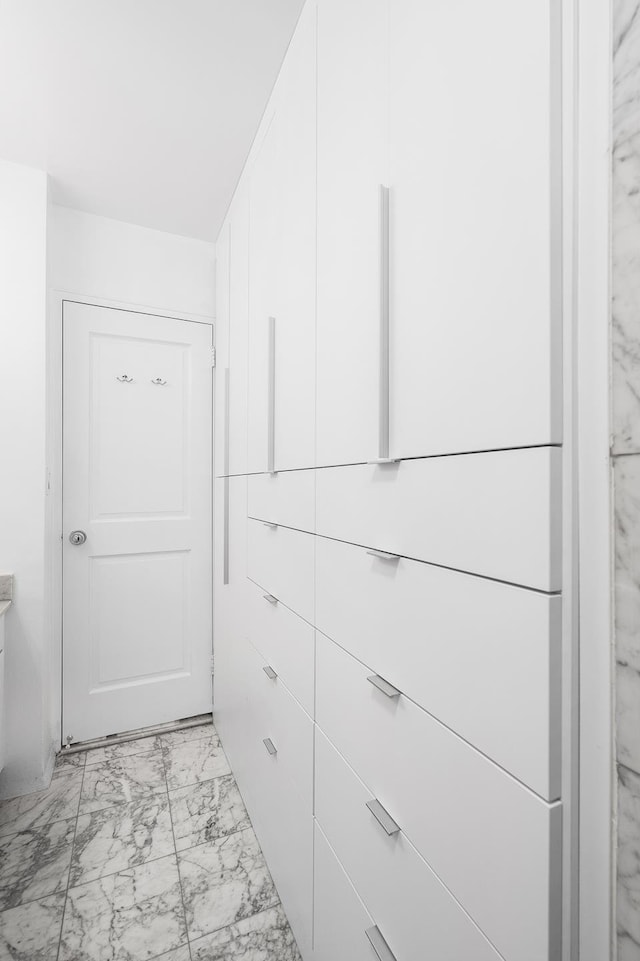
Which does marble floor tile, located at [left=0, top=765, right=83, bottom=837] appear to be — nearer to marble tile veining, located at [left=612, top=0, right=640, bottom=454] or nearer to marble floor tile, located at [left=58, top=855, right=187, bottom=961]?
marble floor tile, located at [left=58, top=855, right=187, bottom=961]

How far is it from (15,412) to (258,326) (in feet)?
3.68

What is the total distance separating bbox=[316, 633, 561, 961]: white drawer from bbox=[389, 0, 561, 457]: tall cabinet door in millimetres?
433

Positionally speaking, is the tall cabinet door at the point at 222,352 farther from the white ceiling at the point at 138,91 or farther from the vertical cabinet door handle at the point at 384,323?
the vertical cabinet door handle at the point at 384,323

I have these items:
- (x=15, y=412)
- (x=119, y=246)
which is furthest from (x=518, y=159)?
(x=119, y=246)

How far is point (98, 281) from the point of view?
2.25m

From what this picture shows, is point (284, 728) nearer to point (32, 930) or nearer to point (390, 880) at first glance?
point (390, 880)

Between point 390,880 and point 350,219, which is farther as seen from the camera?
point 350,219

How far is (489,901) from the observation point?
0.59m

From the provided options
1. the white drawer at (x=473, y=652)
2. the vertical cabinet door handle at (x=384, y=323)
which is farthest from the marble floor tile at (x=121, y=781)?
the vertical cabinet door handle at (x=384, y=323)

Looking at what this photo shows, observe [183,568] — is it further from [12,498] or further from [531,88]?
[531,88]

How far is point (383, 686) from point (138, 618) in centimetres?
188

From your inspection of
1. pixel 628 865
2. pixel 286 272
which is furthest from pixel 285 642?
pixel 286 272

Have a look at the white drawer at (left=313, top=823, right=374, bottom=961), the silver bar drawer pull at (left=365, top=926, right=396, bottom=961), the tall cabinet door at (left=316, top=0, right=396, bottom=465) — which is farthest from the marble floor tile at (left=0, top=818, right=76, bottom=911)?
the tall cabinet door at (left=316, top=0, right=396, bottom=465)

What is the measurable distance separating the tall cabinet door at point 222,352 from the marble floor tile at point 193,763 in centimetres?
132
